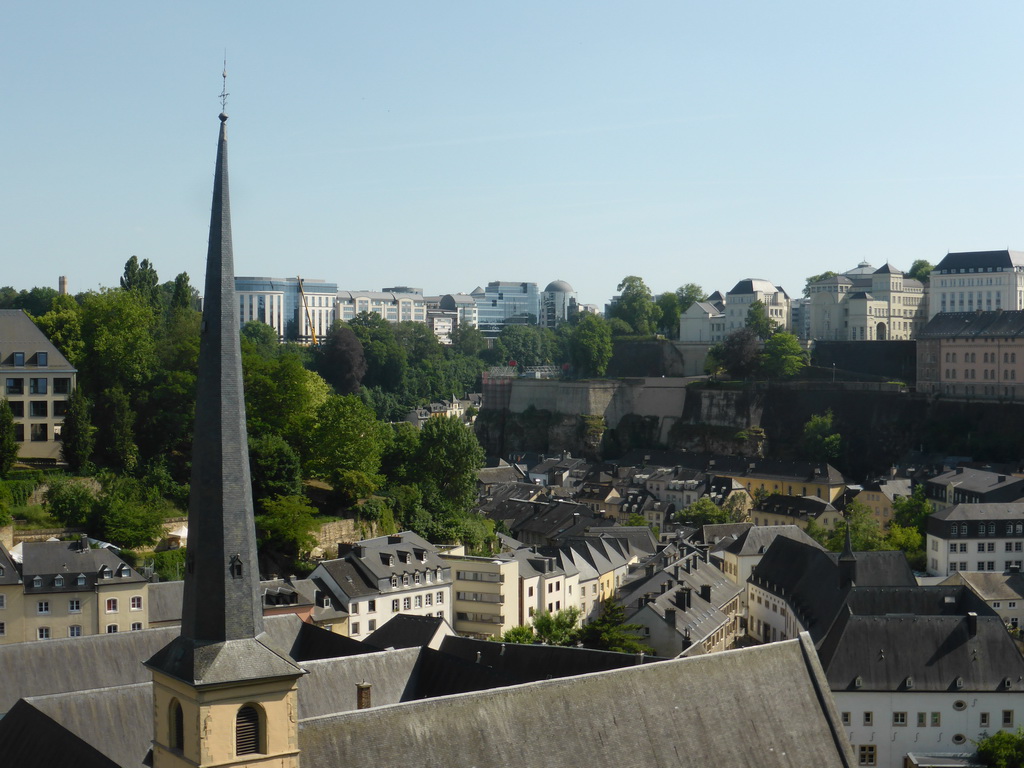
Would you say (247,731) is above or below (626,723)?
above

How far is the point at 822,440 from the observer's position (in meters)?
96.9

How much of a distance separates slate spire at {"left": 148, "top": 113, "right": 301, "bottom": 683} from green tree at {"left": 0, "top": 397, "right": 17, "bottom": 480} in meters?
36.3

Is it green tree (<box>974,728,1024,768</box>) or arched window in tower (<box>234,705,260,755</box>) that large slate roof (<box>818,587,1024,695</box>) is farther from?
arched window in tower (<box>234,705,260,755</box>)

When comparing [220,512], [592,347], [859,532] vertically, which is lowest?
[859,532]

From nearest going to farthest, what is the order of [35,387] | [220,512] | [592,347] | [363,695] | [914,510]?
1. [220,512]
2. [363,695]
3. [35,387]
4. [914,510]
5. [592,347]

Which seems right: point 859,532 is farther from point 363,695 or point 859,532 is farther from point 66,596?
point 363,695

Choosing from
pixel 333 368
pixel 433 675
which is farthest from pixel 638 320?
pixel 433 675

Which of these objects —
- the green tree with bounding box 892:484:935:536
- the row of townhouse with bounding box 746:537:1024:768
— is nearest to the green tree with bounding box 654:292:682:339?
the green tree with bounding box 892:484:935:536

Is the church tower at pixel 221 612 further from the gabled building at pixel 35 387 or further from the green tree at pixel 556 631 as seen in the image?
the gabled building at pixel 35 387

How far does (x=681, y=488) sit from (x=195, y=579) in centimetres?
7792

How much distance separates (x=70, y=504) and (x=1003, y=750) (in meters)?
33.4

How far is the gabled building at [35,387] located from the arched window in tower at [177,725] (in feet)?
129

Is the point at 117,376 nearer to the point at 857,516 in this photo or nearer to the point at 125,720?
the point at 125,720

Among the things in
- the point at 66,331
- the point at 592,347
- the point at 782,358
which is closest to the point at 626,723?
the point at 66,331
